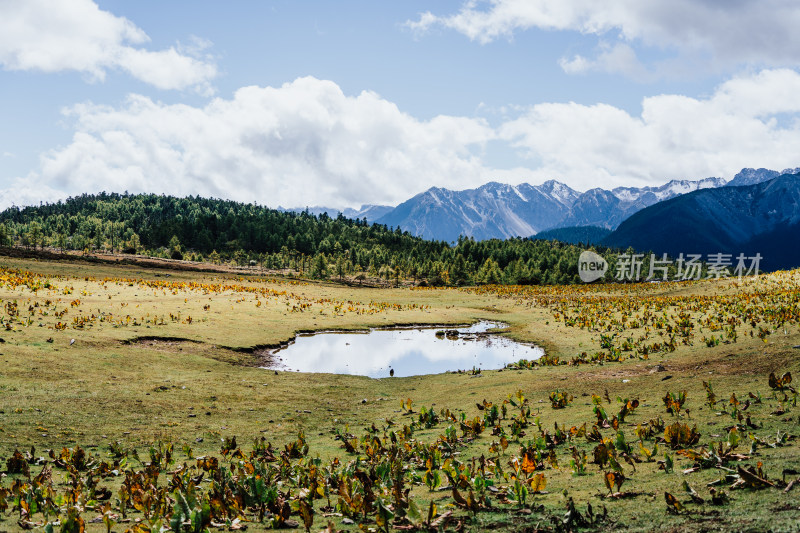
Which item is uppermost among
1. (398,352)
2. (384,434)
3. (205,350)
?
(384,434)

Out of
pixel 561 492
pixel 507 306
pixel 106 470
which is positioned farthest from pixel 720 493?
pixel 507 306

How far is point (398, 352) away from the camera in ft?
123

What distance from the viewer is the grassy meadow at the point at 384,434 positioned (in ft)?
22.6

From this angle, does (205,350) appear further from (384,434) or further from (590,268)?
(590,268)

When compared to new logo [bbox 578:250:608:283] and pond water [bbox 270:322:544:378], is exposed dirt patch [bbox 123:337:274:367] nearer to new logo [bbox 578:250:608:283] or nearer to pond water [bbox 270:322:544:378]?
pond water [bbox 270:322:544:378]

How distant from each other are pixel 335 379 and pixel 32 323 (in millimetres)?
17724

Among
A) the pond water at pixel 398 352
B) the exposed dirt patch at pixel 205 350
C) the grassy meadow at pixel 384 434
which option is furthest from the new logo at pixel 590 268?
the exposed dirt patch at pixel 205 350

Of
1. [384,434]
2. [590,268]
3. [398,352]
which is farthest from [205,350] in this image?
[590,268]

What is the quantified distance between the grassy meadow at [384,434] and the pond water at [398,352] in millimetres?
2508

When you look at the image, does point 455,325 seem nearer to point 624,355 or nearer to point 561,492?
point 624,355

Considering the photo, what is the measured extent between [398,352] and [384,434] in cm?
2407

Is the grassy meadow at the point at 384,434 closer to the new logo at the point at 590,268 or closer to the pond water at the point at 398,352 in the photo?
the pond water at the point at 398,352

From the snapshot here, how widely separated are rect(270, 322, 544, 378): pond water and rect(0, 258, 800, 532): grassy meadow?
251 centimetres

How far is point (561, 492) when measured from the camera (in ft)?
25.6
